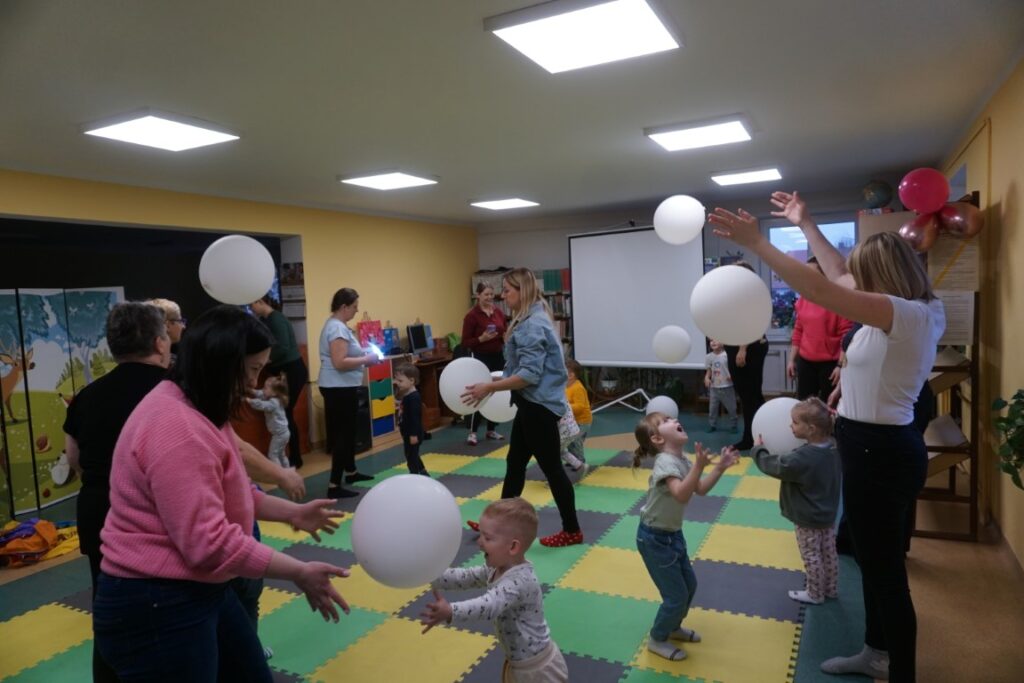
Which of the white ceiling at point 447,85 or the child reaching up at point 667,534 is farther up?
the white ceiling at point 447,85

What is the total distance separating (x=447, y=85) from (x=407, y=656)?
268cm

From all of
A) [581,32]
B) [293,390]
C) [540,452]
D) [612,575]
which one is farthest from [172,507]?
[293,390]

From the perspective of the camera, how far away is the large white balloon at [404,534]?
172 centimetres

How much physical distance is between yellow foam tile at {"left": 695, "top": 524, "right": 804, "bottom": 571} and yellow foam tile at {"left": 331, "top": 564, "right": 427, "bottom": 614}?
5.28ft

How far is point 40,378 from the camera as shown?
204 inches

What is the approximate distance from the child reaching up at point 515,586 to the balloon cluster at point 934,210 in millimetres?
2936

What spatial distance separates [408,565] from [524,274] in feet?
7.32

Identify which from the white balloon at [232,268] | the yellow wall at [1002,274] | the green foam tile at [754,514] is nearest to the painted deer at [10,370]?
the white balloon at [232,268]

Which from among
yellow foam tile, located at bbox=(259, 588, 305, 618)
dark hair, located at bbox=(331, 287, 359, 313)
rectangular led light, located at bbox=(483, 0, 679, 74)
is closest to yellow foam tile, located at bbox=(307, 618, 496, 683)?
yellow foam tile, located at bbox=(259, 588, 305, 618)

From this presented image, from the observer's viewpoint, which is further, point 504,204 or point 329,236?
point 504,204

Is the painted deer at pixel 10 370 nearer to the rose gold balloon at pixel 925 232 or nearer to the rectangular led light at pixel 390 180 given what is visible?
the rectangular led light at pixel 390 180

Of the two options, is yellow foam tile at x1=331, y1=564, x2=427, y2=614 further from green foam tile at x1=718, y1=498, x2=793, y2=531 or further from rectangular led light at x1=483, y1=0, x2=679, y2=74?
rectangular led light at x1=483, y1=0, x2=679, y2=74

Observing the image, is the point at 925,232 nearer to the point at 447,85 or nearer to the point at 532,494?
the point at 447,85

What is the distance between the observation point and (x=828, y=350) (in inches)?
179
